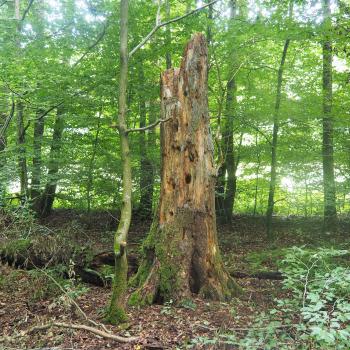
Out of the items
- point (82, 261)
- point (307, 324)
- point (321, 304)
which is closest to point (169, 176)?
point (82, 261)

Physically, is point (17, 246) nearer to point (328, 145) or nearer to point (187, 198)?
point (187, 198)

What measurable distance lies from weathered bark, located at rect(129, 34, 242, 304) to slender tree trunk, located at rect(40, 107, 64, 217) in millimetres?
4770

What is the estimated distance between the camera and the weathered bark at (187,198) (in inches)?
205

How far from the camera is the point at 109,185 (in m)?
9.97

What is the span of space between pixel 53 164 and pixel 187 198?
5.61 m

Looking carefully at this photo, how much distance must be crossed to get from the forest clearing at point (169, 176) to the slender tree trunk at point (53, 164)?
8 centimetres

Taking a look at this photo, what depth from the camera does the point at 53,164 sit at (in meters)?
9.65

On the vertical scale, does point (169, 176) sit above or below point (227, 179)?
below

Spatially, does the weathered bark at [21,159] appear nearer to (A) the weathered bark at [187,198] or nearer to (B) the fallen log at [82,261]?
(B) the fallen log at [82,261]

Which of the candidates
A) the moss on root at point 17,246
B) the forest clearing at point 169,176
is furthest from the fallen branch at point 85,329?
the moss on root at point 17,246

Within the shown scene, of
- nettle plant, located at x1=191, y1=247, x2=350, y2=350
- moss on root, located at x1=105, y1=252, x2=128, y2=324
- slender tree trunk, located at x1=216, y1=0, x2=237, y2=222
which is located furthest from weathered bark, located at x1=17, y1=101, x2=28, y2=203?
nettle plant, located at x1=191, y1=247, x2=350, y2=350

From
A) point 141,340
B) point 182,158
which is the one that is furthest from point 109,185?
point 141,340

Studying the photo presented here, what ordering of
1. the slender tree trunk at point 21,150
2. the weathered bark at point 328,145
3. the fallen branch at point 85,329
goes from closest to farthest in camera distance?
the fallen branch at point 85,329, the weathered bark at point 328,145, the slender tree trunk at point 21,150

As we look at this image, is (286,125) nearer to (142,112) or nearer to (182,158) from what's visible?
(142,112)
